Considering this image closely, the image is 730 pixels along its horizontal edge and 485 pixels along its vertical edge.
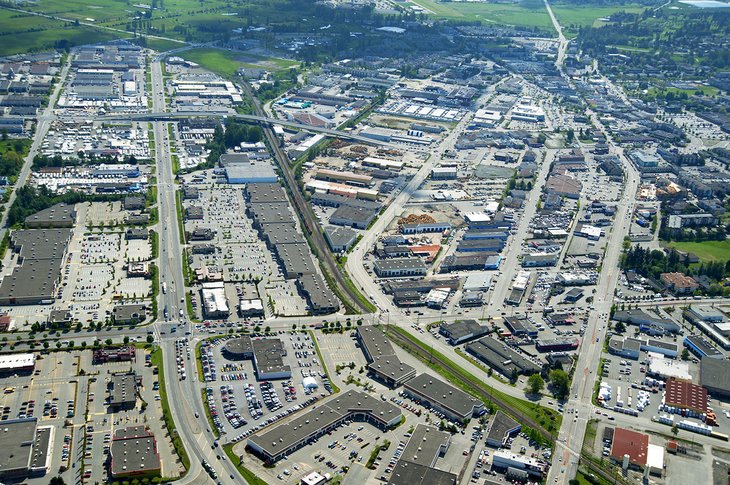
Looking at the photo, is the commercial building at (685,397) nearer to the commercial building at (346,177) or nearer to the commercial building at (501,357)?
the commercial building at (501,357)

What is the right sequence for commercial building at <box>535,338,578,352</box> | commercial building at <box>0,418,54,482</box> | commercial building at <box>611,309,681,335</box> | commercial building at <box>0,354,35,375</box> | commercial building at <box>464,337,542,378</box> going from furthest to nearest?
commercial building at <box>611,309,681,335</box>, commercial building at <box>535,338,578,352</box>, commercial building at <box>464,337,542,378</box>, commercial building at <box>0,354,35,375</box>, commercial building at <box>0,418,54,482</box>

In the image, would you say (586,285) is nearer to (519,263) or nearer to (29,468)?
(519,263)

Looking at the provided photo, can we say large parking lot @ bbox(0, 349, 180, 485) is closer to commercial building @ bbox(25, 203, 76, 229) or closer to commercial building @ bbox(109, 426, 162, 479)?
commercial building @ bbox(109, 426, 162, 479)

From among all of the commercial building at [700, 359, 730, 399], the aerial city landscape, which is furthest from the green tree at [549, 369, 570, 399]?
the commercial building at [700, 359, 730, 399]

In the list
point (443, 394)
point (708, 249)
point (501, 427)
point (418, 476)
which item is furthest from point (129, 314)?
point (708, 249)

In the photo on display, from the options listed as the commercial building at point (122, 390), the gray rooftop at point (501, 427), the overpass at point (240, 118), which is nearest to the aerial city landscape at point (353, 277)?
the commercial building at point (122, 390)

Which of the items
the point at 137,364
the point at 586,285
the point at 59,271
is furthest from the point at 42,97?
the point at 586,285
